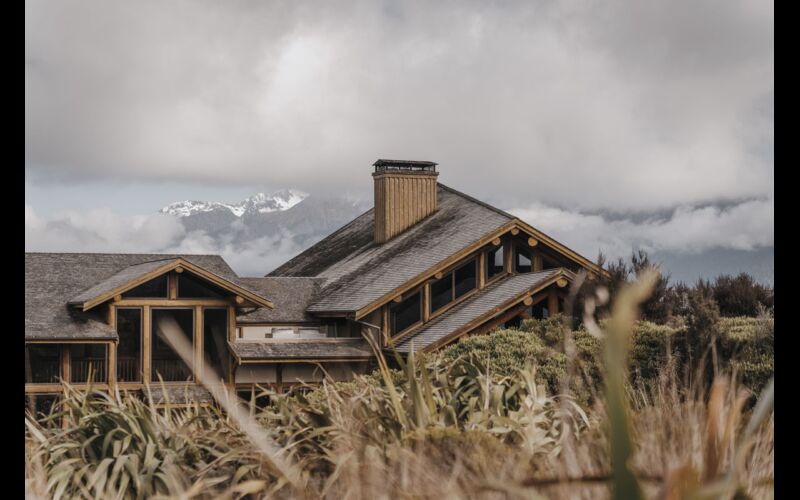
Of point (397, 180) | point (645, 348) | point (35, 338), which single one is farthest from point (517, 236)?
point (35, 338)

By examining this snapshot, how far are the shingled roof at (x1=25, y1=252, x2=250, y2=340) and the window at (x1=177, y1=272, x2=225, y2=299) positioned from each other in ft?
2.42

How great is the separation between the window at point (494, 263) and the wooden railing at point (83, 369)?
1099 cm

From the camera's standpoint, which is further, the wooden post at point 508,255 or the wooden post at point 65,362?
the wooden post at point 508,255

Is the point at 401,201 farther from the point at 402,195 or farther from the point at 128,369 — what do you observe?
the point at 128,369

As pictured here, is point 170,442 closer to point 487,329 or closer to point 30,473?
point 30,473

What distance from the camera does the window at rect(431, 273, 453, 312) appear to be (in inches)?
1129

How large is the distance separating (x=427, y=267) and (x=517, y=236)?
126 inches

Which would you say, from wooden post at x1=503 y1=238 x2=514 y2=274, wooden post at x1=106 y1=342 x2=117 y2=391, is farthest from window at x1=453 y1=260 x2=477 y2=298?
wooden post at x1=106 y1=342 x2=117 y2=391

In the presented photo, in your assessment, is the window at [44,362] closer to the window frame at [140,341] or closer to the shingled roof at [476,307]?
the window frame at [140,341]

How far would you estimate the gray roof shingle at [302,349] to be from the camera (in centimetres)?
2641

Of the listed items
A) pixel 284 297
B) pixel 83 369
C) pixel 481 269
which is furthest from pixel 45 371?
pixel 481 269

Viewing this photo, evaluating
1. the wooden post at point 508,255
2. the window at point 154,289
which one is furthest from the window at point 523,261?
Answer: the window at point 154,289

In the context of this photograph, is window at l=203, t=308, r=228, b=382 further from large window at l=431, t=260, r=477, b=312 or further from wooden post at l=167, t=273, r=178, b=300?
large window at l=431, t=260, r=477, b=312

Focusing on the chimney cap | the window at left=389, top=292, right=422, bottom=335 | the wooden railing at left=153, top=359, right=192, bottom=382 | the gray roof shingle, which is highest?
the chimney cap
